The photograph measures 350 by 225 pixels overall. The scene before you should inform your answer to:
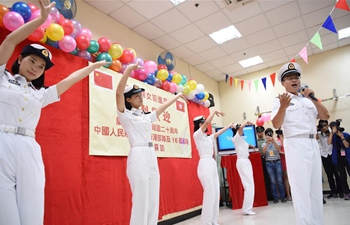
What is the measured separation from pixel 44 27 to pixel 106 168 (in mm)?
1775

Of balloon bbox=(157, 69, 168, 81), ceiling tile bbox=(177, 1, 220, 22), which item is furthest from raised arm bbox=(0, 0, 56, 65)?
ceiling tile bbox=(177, 1, 220, 22)

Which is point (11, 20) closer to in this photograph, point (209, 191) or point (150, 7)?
point (150, 7)

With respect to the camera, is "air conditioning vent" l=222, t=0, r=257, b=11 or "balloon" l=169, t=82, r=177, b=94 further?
"balloon" l=169, t=82, r=177, b=94

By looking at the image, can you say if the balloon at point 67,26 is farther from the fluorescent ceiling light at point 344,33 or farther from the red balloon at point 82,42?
the fluorescent ceiling light at point 344,33

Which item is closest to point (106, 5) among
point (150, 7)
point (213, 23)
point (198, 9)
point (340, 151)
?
point (150, 7)

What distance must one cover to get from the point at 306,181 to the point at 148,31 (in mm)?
3779

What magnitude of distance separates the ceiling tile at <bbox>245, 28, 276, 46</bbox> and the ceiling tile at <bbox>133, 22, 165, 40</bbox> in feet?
6.47

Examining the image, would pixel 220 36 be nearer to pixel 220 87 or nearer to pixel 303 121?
pixel 220 87

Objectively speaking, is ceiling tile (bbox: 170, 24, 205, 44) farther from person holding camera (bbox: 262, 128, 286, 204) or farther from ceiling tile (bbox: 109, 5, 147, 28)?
person holding camera (bbox: 262, 128, 286, 204)

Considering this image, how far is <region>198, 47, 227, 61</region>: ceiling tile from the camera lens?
18.8 feet

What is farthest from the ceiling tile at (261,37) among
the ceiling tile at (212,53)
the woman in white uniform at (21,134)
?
the woman in white uniform at (21,134)

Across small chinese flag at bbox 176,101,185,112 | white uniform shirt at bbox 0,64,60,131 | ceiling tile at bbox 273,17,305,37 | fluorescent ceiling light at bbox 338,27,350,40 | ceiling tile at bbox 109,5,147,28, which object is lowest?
white uniform shirt at bbox 0,64,60,131

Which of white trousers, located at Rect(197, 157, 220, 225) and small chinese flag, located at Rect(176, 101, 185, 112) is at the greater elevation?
small chinese flag, located at Rect(176, 101, 185, 112)

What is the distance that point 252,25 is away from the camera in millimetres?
4863
